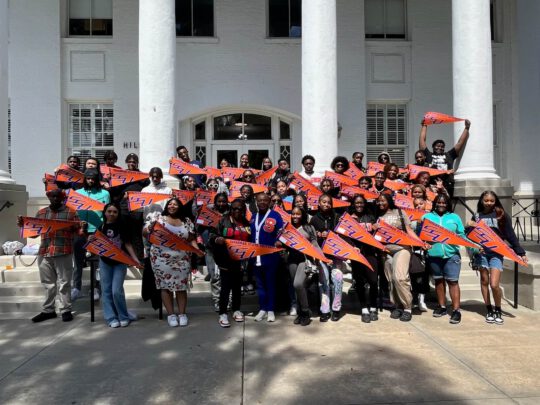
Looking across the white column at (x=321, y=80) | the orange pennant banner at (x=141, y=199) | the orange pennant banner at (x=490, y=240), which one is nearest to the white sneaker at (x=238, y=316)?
the orange pennant banner at (x=141, y=199)

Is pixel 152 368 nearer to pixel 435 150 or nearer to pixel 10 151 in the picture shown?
pixel 435 150

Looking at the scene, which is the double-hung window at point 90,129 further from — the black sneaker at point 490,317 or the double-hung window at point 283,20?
the black sneaker at point 490,317

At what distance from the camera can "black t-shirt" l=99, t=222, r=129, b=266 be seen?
239 inches

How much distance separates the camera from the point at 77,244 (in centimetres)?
687

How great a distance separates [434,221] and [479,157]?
398cm

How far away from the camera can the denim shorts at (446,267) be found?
6.31m

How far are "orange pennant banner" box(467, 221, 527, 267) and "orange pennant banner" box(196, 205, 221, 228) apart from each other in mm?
3503

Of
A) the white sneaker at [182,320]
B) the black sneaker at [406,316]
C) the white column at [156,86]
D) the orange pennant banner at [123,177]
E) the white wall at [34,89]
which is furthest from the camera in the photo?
the white wall at [34,89]

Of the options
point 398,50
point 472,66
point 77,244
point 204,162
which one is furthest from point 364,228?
point 398,50

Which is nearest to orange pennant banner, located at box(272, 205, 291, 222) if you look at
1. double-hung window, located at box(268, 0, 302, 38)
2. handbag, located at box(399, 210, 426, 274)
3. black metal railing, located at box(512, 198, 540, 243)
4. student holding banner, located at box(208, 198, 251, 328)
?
student holding banner, located at box(208, 198, 251, 328)

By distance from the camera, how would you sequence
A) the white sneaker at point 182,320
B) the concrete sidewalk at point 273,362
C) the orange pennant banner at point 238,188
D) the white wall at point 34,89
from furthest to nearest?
the white wall at point 34,89 < the orange pennant banner at point 238,188 < the white sneaker at point 182,320 < the concrete sidewalk at point 273,362

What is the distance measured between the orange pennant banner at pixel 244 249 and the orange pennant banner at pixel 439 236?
82.5 inches

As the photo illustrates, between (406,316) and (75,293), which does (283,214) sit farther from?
(75,293)

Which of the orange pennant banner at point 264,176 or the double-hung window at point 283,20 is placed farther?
the double-hung window at point 283,20
